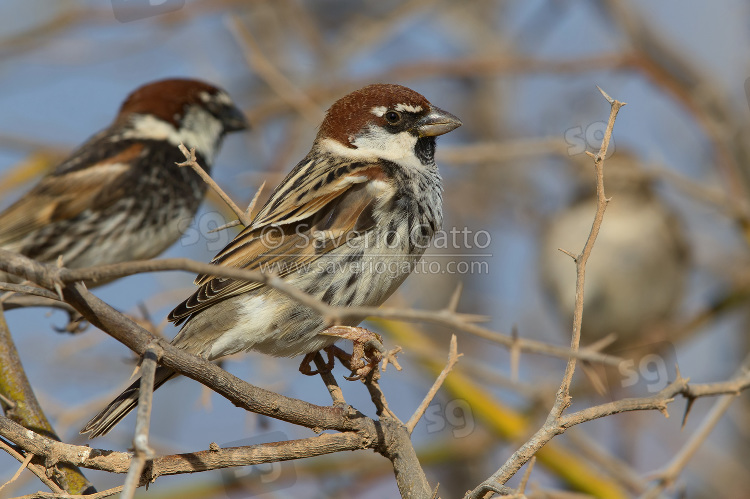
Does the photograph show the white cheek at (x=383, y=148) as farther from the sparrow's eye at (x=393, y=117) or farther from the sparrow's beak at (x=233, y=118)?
the sparrow's beak at (x=233, y=118)

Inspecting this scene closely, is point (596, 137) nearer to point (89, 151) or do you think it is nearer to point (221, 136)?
point (221, 136)

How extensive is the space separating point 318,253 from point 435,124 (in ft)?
2.50

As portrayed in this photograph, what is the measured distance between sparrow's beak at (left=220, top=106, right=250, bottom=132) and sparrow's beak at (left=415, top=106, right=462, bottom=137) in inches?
63.3

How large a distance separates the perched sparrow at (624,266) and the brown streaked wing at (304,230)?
1.68 metres

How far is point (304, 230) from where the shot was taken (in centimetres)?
311

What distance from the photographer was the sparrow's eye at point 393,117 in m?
3.42

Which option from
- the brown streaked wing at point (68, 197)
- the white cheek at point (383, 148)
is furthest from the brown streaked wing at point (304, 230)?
the brown streaked wing at point (68, 197)

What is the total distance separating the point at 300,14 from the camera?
A: 18.0 feet

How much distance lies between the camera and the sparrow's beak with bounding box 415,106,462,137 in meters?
3.38

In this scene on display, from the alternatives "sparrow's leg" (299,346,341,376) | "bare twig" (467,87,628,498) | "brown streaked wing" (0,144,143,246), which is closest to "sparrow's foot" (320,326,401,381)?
"sparrow's leg" (299,346,341,376)

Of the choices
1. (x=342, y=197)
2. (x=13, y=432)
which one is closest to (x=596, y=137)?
(x=342, y=197)

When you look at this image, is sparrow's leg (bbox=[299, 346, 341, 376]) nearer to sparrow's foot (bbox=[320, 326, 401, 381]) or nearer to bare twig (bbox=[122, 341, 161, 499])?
sparrow's foot (bbox=[320, 326, 401, 381])

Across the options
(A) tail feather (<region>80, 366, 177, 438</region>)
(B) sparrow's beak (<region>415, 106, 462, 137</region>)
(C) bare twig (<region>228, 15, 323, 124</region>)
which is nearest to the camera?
(A) tail feather (<region>80, 366, 177, 438</region>)

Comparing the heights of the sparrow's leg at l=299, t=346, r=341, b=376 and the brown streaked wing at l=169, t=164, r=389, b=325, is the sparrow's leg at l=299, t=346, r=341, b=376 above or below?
below
